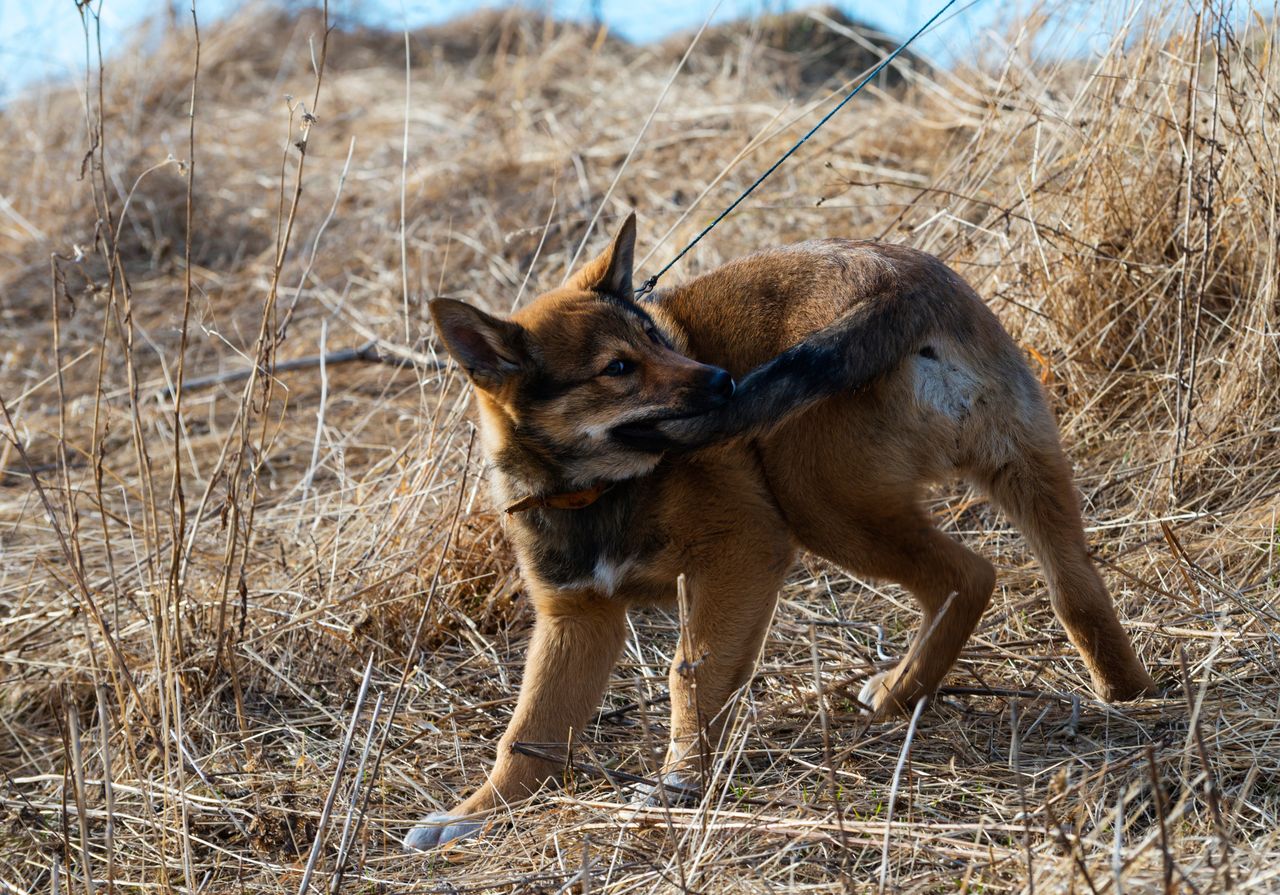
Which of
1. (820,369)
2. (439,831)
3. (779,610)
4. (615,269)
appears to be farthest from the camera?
(779,610)

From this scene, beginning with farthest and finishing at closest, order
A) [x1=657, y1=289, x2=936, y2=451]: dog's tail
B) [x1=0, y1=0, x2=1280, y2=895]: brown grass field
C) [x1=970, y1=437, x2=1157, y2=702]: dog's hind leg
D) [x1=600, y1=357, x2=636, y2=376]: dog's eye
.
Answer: [x1=600, y1=357, x2=636, y2=376]: dog's eye
[x1=970, y1=437, x2=1157, y2=702]: dog's hind leg
[x1=657, y1=289, x2=936, y2=451]: dog's tail
[x1=0, y1=0, x2=1280, y2=895]: brown grass field

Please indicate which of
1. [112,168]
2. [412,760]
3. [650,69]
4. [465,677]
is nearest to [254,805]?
[412,760]

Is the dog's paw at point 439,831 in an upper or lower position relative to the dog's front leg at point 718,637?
lower

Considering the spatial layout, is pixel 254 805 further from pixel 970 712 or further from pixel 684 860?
pixel 970 712

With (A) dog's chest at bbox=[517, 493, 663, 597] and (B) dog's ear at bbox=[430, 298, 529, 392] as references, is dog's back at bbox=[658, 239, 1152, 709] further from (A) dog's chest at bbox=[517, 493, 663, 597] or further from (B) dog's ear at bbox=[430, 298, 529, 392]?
(B) dog's ear at bbox=[430, 298, 529, 392]

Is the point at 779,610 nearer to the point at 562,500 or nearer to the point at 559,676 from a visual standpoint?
the point at 559,676

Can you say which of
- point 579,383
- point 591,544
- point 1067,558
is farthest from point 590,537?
point 1067,558

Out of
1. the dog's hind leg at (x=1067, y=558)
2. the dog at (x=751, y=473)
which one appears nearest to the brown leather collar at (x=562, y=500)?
the dog at (x=751, y=473)

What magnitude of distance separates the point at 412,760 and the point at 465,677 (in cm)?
52

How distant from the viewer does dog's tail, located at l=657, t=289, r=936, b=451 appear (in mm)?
3141

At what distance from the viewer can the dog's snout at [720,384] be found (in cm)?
337

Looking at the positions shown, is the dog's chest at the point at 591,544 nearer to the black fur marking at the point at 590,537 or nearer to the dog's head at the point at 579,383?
the black fur marking at the point at 590,537

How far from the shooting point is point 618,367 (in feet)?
11.8

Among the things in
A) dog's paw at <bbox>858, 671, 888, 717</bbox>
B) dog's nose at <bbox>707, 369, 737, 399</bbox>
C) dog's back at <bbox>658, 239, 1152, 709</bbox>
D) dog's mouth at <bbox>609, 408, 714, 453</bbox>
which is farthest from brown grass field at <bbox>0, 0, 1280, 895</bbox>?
dog's nose at <bbox>707, 369, 737, 399</bbox>
